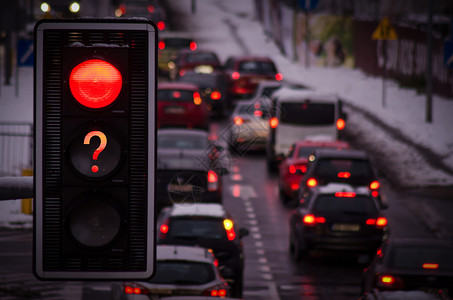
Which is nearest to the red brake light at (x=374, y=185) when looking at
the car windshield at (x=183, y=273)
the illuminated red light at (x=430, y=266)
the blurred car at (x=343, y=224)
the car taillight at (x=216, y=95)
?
the blurred car at (x=343, y=224)

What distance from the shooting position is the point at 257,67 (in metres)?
45.2

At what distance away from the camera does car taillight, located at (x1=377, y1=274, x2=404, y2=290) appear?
52.6 ft

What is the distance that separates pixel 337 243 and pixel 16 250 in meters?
5.78

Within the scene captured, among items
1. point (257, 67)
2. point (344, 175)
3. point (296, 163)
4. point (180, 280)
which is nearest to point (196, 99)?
point (296, 163)

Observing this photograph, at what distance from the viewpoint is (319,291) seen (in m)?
19.1

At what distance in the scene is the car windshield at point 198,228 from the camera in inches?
744

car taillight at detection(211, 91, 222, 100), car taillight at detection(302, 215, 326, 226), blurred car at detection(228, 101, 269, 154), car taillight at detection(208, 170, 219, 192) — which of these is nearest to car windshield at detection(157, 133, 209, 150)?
car taillight at detection(208, 170, 219, 192)

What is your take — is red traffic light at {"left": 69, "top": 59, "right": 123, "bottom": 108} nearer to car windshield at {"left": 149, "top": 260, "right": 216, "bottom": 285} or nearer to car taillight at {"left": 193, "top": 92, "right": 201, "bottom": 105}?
car windshield at {"left": 149, "top": 260, "right": 216, "bottom": 285}

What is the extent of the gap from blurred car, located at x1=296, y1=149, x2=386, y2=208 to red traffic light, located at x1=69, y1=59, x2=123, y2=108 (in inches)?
812

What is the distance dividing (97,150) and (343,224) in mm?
16920

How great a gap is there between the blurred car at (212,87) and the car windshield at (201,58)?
580 cm

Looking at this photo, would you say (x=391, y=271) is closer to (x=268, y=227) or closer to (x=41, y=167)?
(x=268, y=227)

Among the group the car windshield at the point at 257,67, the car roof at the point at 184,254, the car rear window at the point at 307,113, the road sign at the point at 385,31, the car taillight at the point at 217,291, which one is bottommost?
the car taillight at the point at 217,291

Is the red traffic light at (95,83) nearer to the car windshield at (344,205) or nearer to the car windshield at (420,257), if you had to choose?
the car windshield at (420,257)
